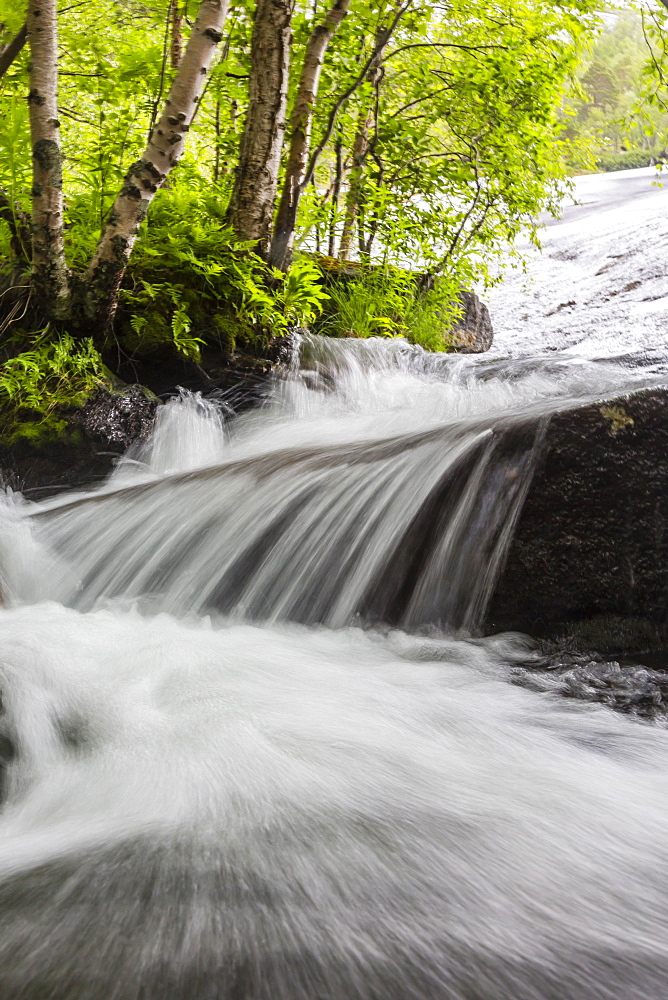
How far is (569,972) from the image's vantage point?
117 cm

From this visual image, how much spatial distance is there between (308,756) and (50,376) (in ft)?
12.1

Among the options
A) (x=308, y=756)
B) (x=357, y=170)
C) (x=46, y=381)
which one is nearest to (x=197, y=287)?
(x=46, y=381)

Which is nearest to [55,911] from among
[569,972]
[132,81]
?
[569,972]

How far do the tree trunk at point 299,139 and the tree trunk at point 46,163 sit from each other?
5.46ft

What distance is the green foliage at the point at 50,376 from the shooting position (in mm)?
4750

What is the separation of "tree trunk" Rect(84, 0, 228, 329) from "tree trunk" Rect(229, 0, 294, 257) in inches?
35.7

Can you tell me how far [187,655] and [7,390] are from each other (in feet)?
8.90

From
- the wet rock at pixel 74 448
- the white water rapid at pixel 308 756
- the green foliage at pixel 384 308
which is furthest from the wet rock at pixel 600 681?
the green foliage at pixel 384 308

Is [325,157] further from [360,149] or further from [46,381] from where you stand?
[46,381]

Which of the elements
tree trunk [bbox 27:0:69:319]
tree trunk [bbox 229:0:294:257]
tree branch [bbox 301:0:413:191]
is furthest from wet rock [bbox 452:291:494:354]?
tree trunk [bbox 27:0:69:319]

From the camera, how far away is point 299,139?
608 centimetres

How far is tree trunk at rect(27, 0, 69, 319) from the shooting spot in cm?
441

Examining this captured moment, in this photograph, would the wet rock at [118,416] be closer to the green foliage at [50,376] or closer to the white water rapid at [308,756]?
the green foliage at [50,376]

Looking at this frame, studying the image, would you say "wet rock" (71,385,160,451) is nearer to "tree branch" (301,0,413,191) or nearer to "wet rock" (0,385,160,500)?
"wet rock" (0,385,160,500)
